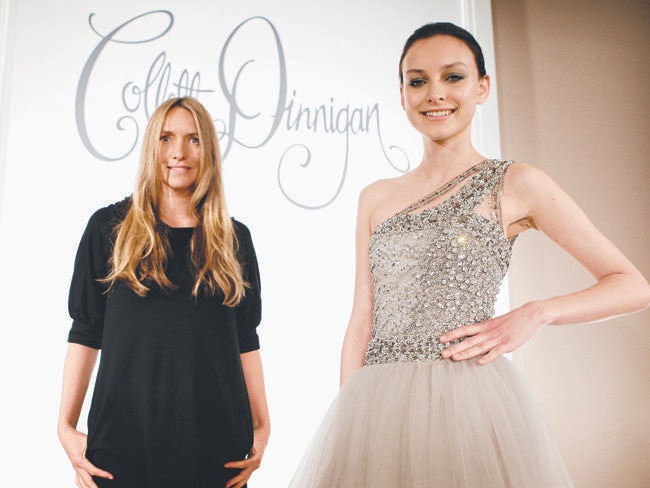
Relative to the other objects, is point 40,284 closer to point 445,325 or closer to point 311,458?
point 311,458

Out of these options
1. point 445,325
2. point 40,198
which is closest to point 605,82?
point 445,325

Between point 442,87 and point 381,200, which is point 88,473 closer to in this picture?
point 381,200

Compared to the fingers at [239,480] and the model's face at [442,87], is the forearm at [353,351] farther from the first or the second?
the model's face at [442,87]

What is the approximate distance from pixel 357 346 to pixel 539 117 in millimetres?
1413

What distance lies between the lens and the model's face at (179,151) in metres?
1.61

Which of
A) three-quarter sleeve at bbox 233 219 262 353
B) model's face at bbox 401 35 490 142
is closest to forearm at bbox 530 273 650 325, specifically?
model's face at bbox 401 35 490 142

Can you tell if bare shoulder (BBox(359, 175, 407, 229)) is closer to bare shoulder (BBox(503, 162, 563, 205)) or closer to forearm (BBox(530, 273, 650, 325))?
bare shoulder (BBox(503, 162, 563, 205))

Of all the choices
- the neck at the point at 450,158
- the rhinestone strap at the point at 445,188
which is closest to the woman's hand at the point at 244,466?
the rhinestone strap at the point at 445,188

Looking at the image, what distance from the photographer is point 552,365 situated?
218 centimetres

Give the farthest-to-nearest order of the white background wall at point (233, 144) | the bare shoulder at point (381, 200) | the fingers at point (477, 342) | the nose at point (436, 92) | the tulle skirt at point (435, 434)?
the white background wall at point (233, 144) → the bare shoulder at point (381, 200) → the nose at point (436, 92) → the fingers at point (477, 342) → the tulle skirt at point (435, 434)

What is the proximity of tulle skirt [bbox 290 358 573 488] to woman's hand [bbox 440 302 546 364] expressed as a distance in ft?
0.08

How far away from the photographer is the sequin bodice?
1.22 m

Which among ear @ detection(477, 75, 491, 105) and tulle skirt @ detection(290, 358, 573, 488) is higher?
ear @ detection(477, 75, 491, 105)

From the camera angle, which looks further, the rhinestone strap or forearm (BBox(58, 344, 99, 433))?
forearm (BBox(58, 344, 99, 433))
